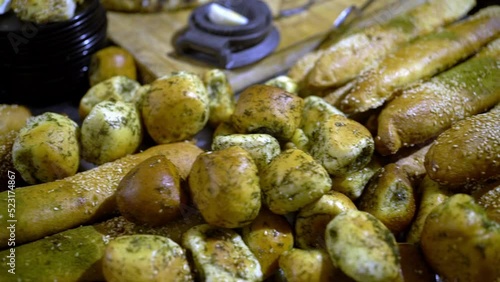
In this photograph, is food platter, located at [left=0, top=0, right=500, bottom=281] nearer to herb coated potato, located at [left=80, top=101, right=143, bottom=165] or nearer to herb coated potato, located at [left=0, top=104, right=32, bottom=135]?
herb coated potato, located at [left=80, top=101, right=143, bottom=165]

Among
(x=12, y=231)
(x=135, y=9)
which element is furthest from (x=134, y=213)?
(x=135, y=9)

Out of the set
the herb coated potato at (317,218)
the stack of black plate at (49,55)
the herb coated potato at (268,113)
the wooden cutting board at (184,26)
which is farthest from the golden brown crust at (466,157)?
the stack of black plate at (49,55)

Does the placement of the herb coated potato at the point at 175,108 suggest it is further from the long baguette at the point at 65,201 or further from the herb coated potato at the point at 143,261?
the herb coated potato at the point at 143,261

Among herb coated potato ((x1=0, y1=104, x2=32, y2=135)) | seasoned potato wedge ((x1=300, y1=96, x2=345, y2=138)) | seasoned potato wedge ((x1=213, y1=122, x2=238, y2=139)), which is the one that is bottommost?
herb coated potato ((x1=0, y1=104, x2=32, y2=135))


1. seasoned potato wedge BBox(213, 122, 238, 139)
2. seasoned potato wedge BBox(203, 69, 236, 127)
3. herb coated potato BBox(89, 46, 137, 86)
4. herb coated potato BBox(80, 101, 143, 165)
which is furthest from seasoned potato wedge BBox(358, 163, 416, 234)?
herb coated potato BBox(89, 46, 137, 86)

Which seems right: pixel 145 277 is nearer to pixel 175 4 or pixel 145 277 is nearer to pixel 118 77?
pixel 118 77
